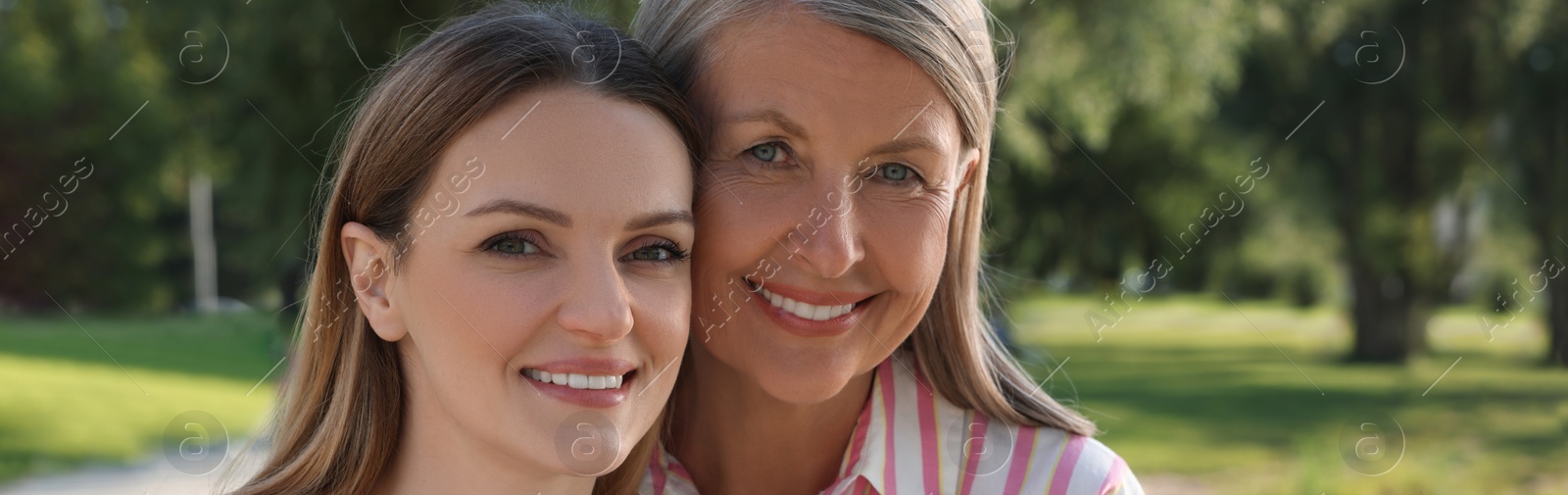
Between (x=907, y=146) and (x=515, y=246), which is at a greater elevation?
(x=907, y=146)

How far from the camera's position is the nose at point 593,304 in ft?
7.44

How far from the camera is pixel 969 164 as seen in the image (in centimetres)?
291

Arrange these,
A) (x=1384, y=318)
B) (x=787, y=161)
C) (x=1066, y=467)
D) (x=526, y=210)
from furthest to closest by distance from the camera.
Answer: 1. (x=1384, y=318)
2. (x=1066, y=467)
3. (x=787, y=161)
4. (x=526, y=210)

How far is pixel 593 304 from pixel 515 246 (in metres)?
0.17

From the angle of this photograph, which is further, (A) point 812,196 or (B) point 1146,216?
(B) point 1146,216

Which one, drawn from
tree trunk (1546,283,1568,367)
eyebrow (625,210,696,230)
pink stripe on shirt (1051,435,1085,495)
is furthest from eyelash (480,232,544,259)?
tree trunk (1546,283,1568,367)

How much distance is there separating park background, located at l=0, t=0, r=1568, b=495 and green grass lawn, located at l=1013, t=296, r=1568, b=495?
83 millimetres

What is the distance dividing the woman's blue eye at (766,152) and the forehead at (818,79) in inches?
3.0

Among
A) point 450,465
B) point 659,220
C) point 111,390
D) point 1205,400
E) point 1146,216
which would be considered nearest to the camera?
point 659,220

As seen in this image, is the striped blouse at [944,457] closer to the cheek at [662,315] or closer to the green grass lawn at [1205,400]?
the cheek at [662,315]

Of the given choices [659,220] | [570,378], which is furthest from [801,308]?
[570,378]

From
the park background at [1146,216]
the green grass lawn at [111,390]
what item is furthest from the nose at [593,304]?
the green grass lawn at [111,390]

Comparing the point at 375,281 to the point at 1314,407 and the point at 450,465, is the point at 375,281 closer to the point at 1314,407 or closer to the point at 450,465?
the point at 450,465

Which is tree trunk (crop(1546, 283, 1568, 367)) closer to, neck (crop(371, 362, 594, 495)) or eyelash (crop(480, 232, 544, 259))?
neck (crop(371, 362, 594, 495))
